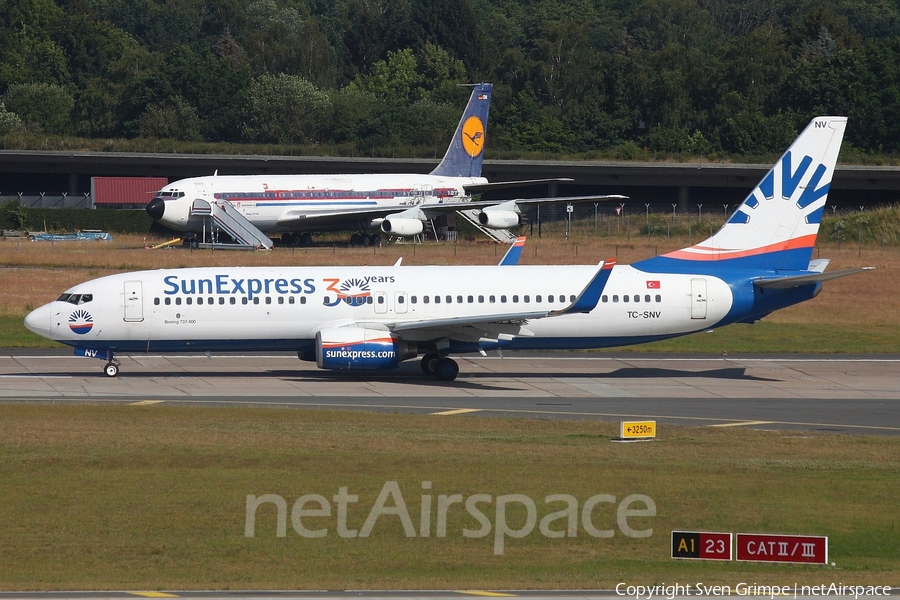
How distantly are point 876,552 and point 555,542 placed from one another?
15.7 feet

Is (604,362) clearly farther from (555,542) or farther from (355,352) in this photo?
(555,542)

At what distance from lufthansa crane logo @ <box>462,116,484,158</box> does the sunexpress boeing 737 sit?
148 feet

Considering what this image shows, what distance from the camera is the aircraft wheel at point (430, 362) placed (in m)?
38.8

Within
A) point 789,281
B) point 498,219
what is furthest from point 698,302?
point 498,219

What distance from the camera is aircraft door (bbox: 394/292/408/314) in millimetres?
38406

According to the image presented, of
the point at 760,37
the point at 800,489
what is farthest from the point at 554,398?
the point at 760,37

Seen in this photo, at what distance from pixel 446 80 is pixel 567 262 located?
85.7 m

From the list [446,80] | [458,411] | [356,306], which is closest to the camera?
[458,411]

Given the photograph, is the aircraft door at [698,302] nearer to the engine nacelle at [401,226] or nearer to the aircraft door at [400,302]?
the aircraft door at [400,302]

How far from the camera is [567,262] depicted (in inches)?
2699

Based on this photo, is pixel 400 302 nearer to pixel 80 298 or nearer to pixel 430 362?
pixel 430 362

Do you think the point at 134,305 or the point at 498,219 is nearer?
the point at 134,305

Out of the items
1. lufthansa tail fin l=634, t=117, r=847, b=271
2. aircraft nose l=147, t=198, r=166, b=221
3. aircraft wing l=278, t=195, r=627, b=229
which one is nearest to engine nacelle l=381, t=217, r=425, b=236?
aircraft wing l=278, t=195, r=627, b=229

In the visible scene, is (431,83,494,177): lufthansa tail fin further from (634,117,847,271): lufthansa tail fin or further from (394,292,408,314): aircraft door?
(394,292,408,314): aircraft door
